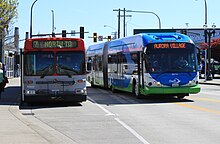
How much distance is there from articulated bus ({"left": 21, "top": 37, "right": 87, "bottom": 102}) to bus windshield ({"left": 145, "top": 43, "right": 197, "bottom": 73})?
10.9 feet

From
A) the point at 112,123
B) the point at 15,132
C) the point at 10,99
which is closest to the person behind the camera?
the point at 15,132

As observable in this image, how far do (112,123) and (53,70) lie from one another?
5657 mm

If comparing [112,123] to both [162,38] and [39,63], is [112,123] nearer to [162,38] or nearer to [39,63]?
[39,63]

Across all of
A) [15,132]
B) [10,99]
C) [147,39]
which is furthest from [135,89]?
[15,132]

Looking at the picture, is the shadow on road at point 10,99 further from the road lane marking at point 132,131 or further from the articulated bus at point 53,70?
the road lane marking at point 132,131

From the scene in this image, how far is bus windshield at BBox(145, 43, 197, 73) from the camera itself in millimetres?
20938

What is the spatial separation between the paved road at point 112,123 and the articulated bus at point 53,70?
23.0 inches

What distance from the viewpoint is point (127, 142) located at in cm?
1065

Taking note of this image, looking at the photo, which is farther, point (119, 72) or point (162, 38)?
point (119, 72)

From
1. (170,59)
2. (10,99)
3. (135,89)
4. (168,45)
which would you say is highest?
(168,45)

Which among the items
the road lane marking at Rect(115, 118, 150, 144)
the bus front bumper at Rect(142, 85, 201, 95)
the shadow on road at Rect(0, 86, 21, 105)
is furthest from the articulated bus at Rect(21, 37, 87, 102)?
the road lane marking at Rect(115, 118, 150, 144)

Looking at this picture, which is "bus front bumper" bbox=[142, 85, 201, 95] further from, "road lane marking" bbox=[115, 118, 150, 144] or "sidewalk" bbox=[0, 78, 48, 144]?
"sidewalk" bbox=[0, 78, 48, 144]

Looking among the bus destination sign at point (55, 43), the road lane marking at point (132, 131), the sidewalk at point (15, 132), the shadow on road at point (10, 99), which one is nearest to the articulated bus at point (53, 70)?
the bus destination sign at point (55, 43)

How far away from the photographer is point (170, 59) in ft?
69.4
